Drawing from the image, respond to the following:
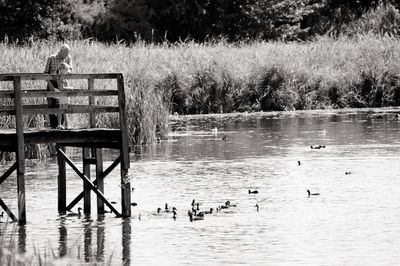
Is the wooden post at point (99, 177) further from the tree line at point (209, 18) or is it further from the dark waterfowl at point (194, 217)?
the tree line at point (209, 18)

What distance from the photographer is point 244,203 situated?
23375 mm

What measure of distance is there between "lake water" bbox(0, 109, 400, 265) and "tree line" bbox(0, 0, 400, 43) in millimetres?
31078

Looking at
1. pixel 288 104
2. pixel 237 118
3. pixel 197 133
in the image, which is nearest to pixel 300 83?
pixel 288 104

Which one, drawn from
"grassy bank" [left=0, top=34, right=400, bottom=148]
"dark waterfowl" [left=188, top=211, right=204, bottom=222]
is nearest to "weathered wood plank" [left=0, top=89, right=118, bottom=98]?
"dark waterfowl" [left=188, top=211, right=204, bottom=222]

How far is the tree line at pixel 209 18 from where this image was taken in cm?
6969

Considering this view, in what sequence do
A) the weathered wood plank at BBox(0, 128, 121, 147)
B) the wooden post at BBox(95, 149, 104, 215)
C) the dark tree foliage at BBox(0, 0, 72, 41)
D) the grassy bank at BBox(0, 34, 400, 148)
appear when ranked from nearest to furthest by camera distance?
the weathered wood plank at BBox(0, 128, 121, 147), the wooden post at BBox(95, 149, 104, 215), the grassy bank at BBox(0, 34, 400, 148), the dark tree foliage at BBox(0, 0, 72, 41)

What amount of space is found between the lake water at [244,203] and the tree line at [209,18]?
1224 inches

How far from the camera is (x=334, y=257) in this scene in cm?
1745

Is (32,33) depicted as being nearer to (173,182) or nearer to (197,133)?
(197,133)

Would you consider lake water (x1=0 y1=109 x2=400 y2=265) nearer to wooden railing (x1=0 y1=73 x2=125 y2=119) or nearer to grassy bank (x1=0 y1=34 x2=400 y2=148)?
wooden railing (x1=0 y1=73 x2=125 y2=119)

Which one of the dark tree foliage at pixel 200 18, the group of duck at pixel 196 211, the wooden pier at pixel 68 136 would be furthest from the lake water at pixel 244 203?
the dark tree foliage at pixel 200 18

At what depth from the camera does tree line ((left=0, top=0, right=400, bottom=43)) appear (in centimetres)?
6969

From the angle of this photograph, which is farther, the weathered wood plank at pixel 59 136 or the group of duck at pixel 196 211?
the weathered wood plank at pixel 59 136

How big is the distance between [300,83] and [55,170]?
66.2ft
